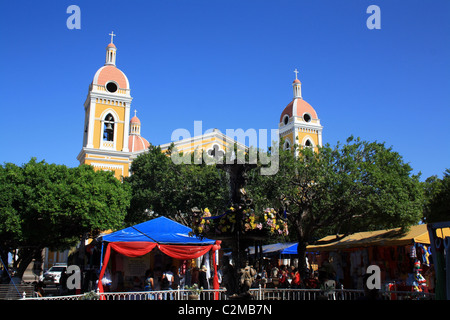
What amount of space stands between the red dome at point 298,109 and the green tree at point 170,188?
58.2ft

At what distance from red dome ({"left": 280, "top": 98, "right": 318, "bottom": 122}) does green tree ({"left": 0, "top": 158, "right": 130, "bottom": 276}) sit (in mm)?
25022

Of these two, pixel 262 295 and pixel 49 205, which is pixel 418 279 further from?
pixel 49 205

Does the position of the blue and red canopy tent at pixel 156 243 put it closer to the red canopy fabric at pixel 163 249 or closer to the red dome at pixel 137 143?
the red canopy fabric at pixel 163 249

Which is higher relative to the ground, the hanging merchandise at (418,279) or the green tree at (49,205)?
the green tree at (49,205)

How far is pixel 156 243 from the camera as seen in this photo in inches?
520

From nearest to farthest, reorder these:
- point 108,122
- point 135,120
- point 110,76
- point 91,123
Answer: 1. point 91,123
2. point 108,122
3. point 110,76
4. point 135,120

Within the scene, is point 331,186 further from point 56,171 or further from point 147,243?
point 56,171

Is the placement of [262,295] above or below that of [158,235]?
below

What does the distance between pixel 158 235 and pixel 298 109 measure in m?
31.2

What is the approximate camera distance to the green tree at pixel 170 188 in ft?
81.1

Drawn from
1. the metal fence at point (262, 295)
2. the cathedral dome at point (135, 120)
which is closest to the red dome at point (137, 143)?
the cathedral dome at point (135, 120)

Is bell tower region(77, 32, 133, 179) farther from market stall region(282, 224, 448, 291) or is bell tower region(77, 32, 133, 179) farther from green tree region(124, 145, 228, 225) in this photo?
market stall region(282, 224, 448, 291)

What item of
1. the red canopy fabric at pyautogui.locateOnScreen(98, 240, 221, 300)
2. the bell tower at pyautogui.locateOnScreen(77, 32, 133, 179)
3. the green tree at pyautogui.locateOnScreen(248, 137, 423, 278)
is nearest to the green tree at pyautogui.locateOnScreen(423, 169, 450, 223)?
the green tree at pyautogui.locateOnScreen(248, 137, 423, 278)

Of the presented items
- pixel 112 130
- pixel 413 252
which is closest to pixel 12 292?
pixel 413 252
